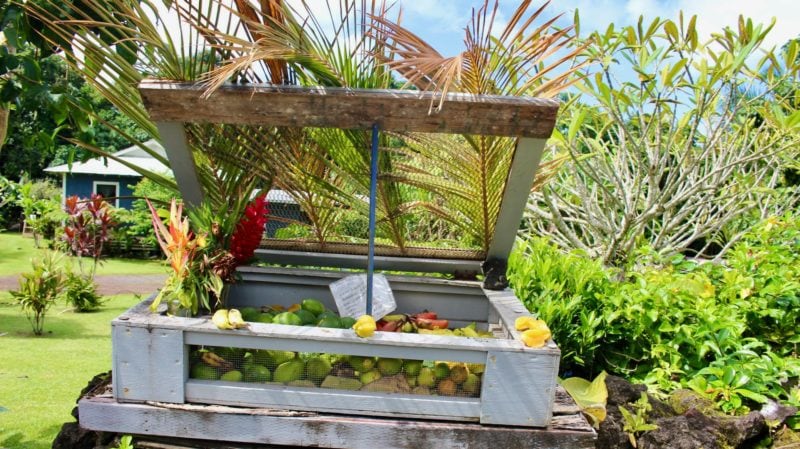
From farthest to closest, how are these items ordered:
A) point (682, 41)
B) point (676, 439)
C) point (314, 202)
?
point (682, 41)
point (314, 202)
point (676, 439)

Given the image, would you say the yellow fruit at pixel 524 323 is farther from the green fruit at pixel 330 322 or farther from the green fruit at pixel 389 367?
the green fruit at pixel 330 322

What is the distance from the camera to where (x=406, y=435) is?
1965 millimetres

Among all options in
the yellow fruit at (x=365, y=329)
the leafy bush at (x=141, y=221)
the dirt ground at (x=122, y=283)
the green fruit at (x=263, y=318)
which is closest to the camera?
the yellow fruit at (x=365, y=329)

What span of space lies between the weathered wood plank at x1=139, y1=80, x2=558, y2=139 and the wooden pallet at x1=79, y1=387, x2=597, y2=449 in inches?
39.0

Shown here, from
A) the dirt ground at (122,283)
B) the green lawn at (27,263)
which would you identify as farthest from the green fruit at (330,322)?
the green lawn at (27,263)

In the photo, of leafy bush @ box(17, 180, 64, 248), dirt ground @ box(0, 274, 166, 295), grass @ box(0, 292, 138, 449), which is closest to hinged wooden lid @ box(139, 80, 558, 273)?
grass @ box(0, 292, 138, 449)

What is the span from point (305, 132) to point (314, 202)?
1.50 feet

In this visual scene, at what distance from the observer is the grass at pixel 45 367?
380cm

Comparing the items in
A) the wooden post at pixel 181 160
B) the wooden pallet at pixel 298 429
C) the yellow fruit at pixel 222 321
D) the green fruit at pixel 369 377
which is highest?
the wooden post at pixel 181 160

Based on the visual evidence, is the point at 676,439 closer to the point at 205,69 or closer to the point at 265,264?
the point at 265,264

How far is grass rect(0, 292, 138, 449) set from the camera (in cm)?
380

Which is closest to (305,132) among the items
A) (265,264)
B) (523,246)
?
(265,264)

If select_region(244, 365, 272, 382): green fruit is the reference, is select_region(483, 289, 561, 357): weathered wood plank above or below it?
above

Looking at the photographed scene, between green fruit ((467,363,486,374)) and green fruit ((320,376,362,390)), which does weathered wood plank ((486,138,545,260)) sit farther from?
green fruit ((320,376,362,390))
